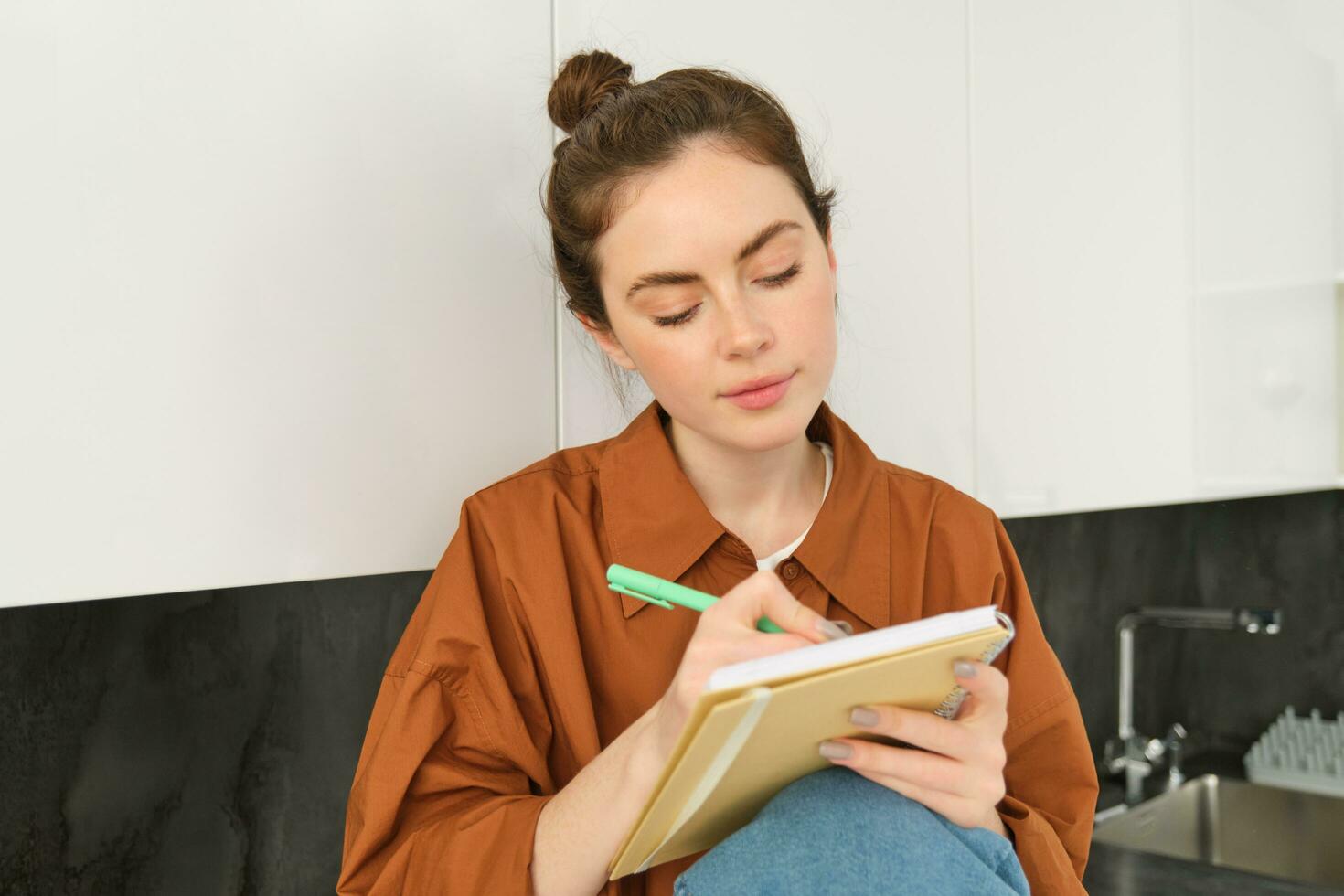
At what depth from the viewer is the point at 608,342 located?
37.5 inches

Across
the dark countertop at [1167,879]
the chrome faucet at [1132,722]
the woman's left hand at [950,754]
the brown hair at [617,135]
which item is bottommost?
the dark countertop at [1167,879]

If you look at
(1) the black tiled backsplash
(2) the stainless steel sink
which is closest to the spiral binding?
(1) the black tiled backsplash

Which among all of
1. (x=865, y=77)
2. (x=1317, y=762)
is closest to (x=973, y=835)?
(x=865, y=77)

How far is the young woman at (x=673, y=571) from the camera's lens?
2.38 feet

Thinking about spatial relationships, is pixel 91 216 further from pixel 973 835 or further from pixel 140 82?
pixel 973 835

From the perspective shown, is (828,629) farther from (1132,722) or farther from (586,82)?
(1132,722)

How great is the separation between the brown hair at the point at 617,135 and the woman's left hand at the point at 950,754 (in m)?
0.42

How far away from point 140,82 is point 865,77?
0.77 metres

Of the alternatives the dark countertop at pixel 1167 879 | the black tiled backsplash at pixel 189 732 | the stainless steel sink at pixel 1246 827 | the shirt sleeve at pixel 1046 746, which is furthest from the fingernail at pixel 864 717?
the stainless steel sink at pixel 1246 827

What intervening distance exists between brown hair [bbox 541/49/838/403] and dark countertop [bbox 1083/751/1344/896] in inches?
45.6

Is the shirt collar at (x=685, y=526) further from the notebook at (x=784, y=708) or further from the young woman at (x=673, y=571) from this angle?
the notebook at (x=784, y=708)

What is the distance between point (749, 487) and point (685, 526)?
0.30 ft

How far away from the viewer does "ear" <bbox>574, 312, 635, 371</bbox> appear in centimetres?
95

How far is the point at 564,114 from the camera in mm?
940
